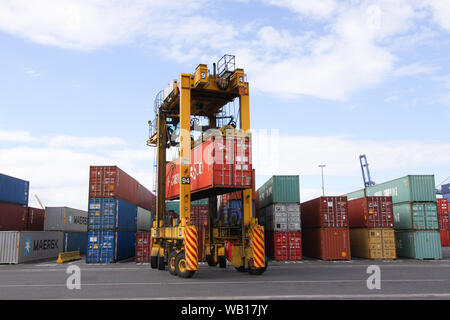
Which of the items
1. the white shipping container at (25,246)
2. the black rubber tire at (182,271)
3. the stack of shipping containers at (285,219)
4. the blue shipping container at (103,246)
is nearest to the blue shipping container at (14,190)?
the white shipping container at (25,246)

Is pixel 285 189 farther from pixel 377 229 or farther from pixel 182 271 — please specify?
pixel 182 271

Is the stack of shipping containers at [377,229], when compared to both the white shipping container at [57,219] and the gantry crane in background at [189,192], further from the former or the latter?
the white shipping container at [57,219]

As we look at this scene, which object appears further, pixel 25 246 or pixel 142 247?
pixel 25 246

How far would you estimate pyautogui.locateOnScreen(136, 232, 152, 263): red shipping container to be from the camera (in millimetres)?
24672

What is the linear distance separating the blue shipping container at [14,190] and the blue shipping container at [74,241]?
14.8ft

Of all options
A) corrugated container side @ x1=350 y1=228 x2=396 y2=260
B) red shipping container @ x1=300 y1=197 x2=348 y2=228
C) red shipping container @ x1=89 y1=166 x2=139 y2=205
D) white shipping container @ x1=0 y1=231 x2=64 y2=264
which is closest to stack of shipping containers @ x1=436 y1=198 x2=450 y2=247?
corrugated container side @ x1=350 y1=228 x2=396 y2=260

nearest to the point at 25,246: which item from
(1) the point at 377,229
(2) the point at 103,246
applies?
(2) the point at 103,246

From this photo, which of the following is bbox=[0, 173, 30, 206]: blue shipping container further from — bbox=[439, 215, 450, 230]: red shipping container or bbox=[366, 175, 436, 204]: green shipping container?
bbox=[439, 215, 450, 230]: red shipping container

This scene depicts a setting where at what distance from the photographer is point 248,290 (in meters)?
12.0

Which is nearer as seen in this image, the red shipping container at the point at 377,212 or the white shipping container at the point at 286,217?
the white shipping container at the point at 286,217

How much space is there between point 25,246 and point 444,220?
42.3 metres

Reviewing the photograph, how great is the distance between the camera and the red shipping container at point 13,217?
2639 cm

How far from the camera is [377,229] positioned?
85.1ft

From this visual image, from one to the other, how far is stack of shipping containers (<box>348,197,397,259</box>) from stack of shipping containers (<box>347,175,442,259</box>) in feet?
4.92
